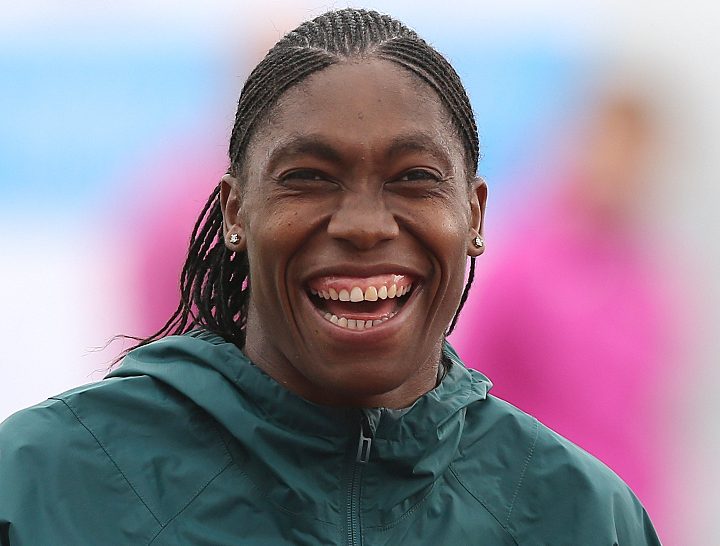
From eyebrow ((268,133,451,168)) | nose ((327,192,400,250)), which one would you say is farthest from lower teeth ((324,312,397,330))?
eyebrow ((268,133,451,168))

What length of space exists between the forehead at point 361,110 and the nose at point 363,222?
8 centimetres

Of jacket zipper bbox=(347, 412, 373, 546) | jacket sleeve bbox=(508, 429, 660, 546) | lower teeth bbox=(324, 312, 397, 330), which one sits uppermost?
lower teeth bbox=(324, 312, 397, 330)

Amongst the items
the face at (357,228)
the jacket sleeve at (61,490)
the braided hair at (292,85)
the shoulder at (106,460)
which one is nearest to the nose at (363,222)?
the face at (357,228)

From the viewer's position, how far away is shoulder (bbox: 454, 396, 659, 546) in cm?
197

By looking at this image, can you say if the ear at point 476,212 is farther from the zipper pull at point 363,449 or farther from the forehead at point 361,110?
the zipper pull at point 363,449

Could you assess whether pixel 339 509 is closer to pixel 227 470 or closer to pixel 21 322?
pixel 227 470

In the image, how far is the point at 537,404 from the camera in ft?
12.0

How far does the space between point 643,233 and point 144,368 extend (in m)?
2.44

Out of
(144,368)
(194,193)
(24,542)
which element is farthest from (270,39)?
(24,542)

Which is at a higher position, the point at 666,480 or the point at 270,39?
the point at 270,39

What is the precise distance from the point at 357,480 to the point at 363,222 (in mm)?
413

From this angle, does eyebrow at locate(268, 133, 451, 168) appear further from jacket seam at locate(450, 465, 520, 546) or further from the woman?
jacket seam at locate(450, 465, 520, 546)

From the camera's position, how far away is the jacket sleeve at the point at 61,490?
1.72 metres

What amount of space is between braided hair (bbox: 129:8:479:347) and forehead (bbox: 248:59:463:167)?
27 mm
